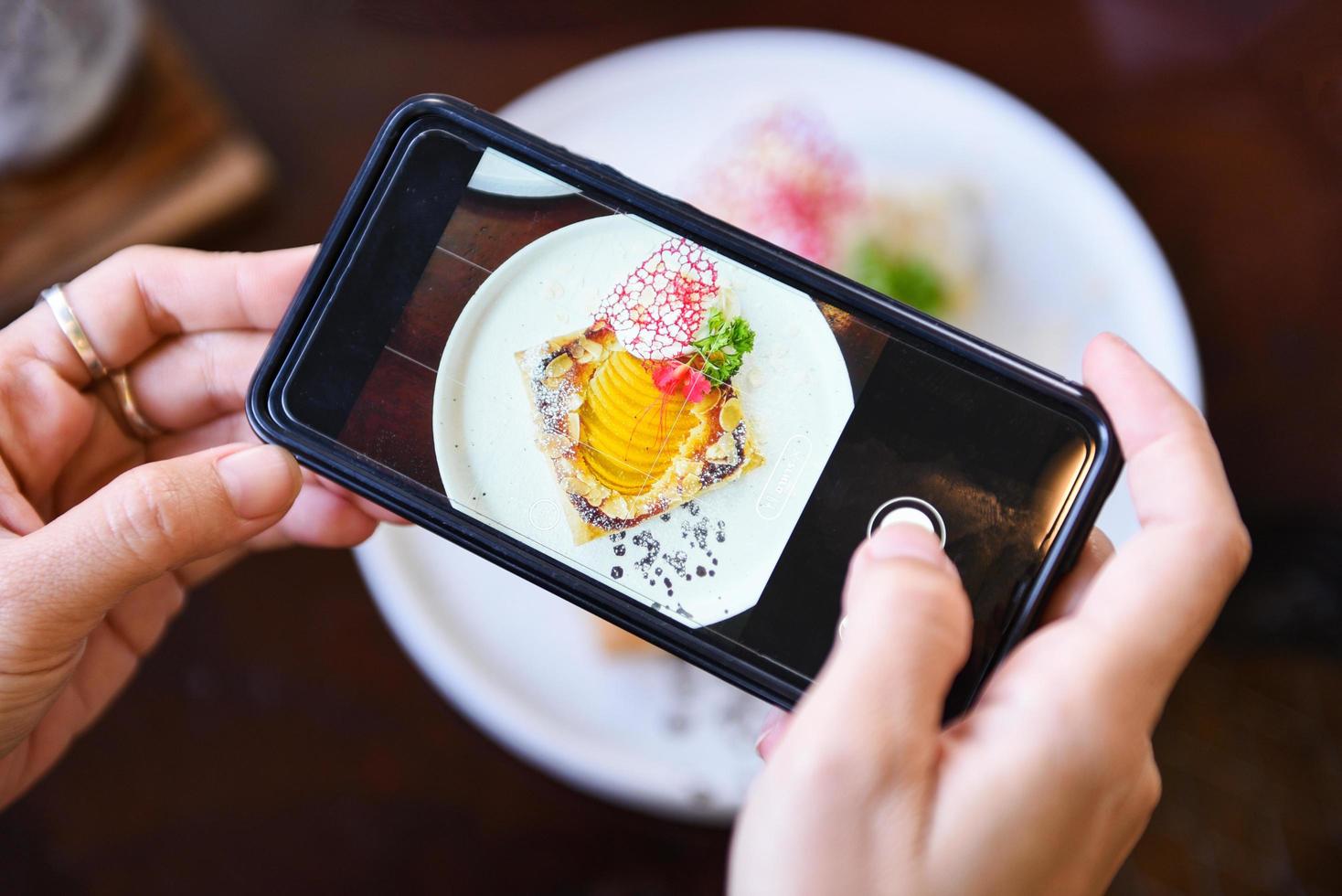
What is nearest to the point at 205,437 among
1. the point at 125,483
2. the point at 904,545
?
the point at 125,483

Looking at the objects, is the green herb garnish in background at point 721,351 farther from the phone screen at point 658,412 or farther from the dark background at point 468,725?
the dark background at point 468,725

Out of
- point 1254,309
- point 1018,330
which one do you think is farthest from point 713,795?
point 1254,309

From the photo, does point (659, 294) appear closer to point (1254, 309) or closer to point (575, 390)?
point (575, 390)

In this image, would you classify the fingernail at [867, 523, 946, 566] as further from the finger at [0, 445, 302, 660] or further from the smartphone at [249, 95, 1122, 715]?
the finger at [0, 445, 302, 660]

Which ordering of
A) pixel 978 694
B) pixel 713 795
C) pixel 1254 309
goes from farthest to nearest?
pixel 1254 309
pixel 713 795
pixel 978 694

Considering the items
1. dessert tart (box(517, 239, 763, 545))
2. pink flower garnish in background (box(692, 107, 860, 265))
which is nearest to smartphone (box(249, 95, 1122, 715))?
dessert tart (box(517, 239, 763, 545))

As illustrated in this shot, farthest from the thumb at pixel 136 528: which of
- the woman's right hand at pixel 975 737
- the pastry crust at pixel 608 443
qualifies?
the woman's right hand at pixel 975 737

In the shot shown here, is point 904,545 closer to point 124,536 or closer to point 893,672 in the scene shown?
point 893,672

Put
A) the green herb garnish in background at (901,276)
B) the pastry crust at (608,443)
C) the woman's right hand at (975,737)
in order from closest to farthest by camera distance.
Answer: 1. the woman's right hand at (975,737)
2. the pastry crust at (608,443)
3. the green herb garnish in background at (901,276)
